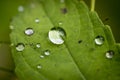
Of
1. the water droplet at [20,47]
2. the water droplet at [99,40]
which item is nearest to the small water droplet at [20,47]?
the water droplet at [20,47]

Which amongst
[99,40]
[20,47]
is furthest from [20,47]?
[99,40]

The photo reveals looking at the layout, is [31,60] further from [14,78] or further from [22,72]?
[14,78]

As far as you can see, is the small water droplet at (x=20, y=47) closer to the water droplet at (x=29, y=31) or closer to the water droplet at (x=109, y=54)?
the water droplet at (x=29, y=31)

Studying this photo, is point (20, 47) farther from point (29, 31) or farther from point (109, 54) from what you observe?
point (109, 54)

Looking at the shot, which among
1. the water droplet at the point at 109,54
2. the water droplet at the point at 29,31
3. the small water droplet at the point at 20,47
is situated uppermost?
the water droplet at the point at 29,31

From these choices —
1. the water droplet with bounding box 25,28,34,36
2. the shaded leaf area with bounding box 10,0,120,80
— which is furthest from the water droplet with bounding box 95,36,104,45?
the water droplet with bounding box 25,28,34,36

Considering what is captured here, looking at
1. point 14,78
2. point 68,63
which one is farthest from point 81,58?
point 14,78

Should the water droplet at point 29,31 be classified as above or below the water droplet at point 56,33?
above

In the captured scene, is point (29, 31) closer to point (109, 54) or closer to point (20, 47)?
point (20, 47)

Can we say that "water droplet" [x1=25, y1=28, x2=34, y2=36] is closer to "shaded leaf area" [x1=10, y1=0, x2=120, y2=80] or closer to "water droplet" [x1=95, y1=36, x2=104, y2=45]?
"shaded leaf area" [x1=10, y1=0, x2=120, y2=80]
